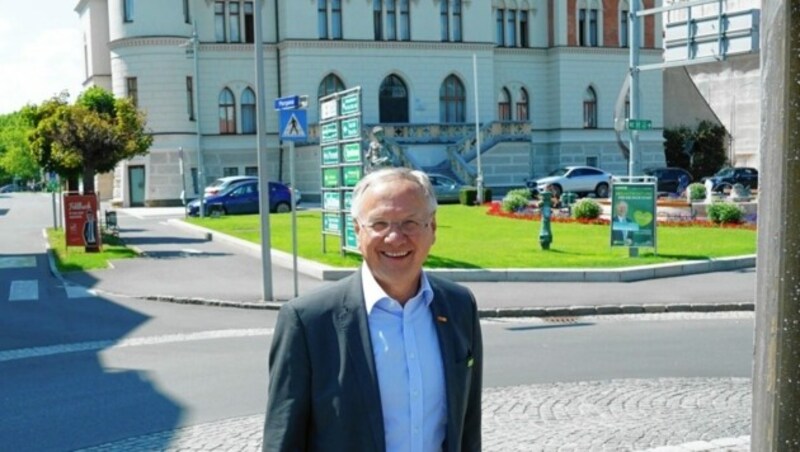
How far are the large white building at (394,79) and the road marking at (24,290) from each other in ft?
108

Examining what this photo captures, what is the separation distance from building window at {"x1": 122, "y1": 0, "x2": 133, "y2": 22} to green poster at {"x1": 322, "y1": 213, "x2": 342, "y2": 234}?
3503 centimetres

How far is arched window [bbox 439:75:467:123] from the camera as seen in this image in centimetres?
6025

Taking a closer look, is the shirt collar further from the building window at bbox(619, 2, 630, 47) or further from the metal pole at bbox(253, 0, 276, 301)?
the building window at bbox(619, 2, 630, 47)

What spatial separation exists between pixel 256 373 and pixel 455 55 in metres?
50.1

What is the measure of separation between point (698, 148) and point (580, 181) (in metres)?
16.8

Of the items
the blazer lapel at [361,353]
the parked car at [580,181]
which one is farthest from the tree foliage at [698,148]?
the blazer lapel at [361,353]

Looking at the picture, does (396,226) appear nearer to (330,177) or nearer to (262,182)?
(262,182)

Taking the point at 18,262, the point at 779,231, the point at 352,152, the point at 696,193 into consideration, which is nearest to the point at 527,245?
the point at 352,152

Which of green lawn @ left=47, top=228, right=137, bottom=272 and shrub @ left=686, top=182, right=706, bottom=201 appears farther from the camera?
shrub @ left=686, top=182, right=706, bottom=201

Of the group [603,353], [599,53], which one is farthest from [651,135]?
[603,353]

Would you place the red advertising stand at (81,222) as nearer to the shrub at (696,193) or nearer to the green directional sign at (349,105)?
the green directional sign at (349,105)

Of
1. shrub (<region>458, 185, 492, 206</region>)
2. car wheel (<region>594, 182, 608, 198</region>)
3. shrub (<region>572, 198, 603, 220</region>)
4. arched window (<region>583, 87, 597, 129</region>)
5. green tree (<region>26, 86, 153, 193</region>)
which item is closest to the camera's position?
green tree (<region>26, 86, 153, 193</region>)

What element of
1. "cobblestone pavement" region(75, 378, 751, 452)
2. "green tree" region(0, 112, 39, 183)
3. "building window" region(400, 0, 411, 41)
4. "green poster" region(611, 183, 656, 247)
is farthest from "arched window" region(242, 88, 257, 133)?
"green tree" region(0, 112, 39, 183)

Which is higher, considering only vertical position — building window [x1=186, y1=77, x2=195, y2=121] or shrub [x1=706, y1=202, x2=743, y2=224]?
building window [x1=186, y1=77, x2=195, y2=121]
